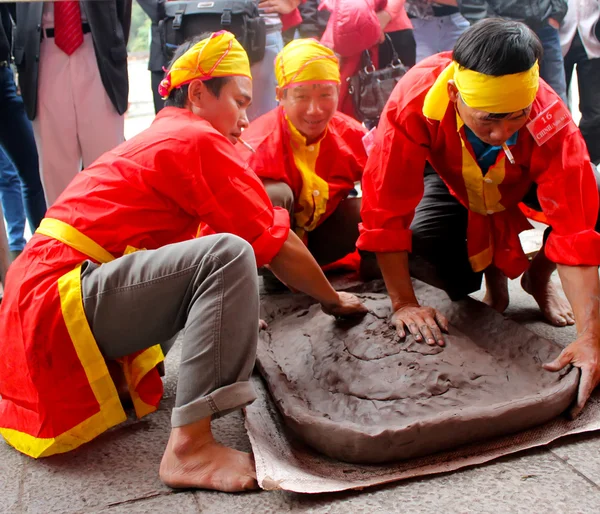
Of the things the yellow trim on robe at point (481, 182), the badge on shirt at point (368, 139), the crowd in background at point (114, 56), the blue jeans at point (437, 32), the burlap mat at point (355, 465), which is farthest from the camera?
the blue jeans at point (437, 32)

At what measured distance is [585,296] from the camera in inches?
72.6

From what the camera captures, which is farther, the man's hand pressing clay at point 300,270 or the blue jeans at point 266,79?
the blue jeans at point 266,79

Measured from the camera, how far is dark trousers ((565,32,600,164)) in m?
3.69

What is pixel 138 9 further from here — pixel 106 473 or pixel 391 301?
pixel 106 473

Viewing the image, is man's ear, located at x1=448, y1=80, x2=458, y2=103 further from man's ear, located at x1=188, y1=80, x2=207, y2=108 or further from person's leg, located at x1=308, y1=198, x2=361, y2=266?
person's leg, located at x1=308, y1=198, x2=361, y2=266

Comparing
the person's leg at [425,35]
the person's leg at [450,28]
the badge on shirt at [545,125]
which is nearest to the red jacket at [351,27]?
the person's leg at [425,35]

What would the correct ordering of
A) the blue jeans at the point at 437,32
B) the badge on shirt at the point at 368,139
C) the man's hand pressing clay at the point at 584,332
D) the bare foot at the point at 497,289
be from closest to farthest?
1. the man's hand pressing clay at the point at 584,332
2. the bare foot at the point at 497,289
3. the badge on shirt at the point at 368,139
4. the blue jeans at the point at 437,32

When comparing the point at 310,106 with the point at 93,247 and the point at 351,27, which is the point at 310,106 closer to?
the point at 351,27

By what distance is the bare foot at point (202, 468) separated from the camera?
157cm

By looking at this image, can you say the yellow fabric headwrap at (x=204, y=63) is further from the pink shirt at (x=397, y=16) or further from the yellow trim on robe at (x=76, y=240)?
the pink shirt at (x=397, y=16)

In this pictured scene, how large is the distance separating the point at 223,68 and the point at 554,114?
1029mm

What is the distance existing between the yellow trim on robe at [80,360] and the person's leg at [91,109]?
4.78ft

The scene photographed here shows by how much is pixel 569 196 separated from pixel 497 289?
0.69 m

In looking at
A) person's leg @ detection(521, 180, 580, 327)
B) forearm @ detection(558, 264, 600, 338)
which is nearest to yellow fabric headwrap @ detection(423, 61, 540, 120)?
forearm @ detection(558, 264, 600, 338)
